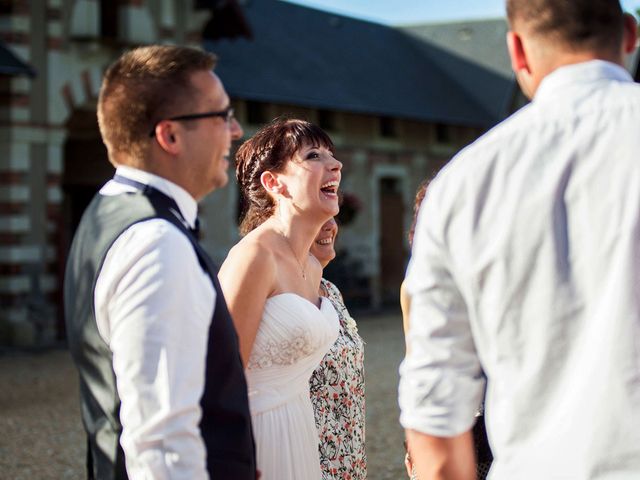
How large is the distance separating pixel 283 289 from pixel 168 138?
113 centimetres

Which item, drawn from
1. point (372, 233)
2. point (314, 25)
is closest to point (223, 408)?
point (372, 233)

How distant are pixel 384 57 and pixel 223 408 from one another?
2984 centimetres

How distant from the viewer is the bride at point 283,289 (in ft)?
11.0

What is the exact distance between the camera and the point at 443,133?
2962cm

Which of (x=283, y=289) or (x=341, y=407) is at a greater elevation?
(x=283, y=289)

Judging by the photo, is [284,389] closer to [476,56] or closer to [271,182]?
[271,182]

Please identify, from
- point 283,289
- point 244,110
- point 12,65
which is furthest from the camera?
point 244,110

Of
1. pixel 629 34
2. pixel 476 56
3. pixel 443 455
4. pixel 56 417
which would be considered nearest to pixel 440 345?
pixel 443 455

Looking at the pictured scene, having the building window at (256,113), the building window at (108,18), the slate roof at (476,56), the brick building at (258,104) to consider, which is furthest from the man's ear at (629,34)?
the slate roof at (476,56)

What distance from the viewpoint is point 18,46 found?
16656 millimetres

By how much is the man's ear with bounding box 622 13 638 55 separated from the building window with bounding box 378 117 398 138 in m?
25.1

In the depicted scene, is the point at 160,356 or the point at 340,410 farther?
the point at 340,410

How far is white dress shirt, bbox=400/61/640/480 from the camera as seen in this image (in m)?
1.81

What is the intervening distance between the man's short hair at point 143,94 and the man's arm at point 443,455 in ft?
2.89
